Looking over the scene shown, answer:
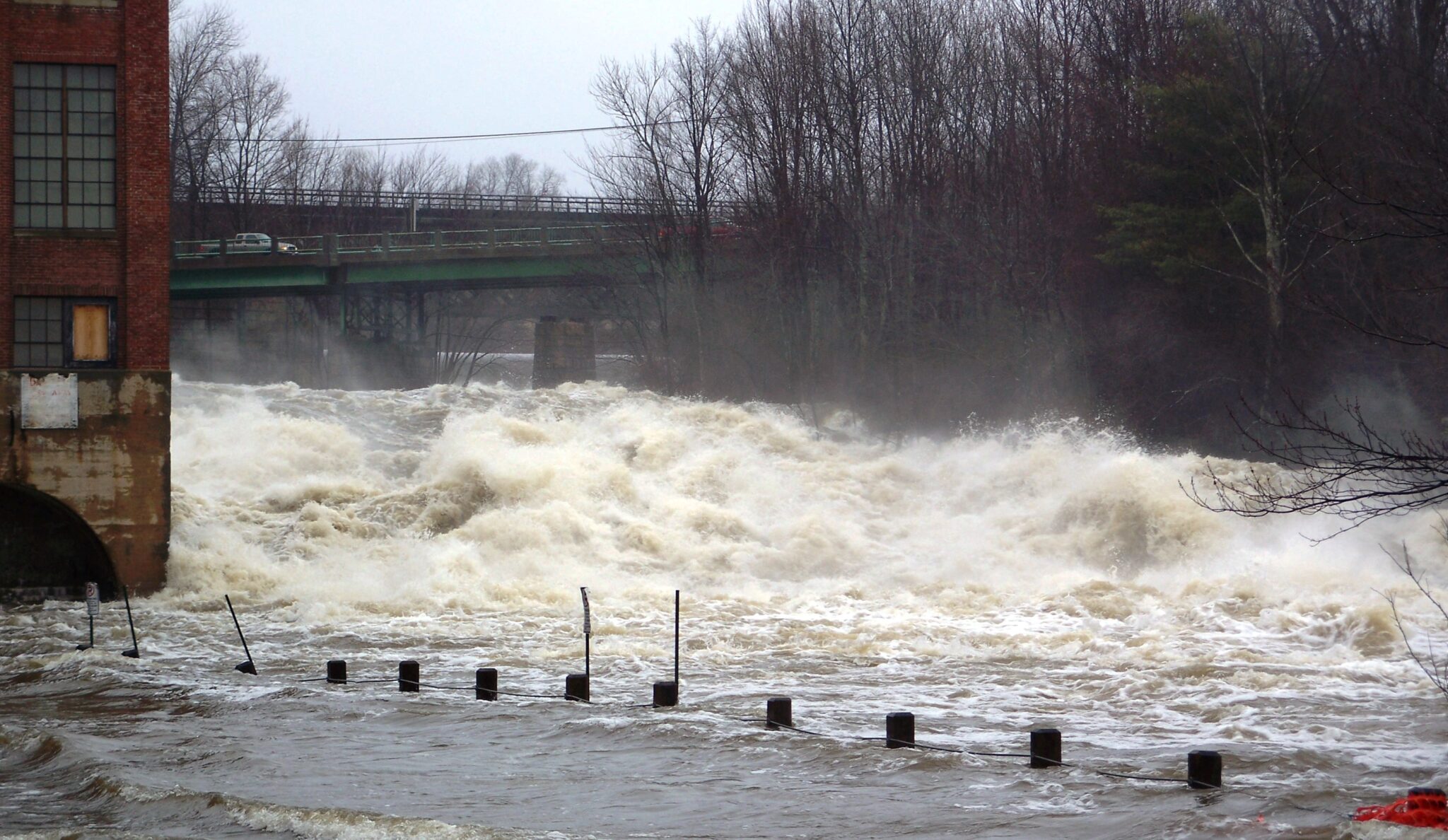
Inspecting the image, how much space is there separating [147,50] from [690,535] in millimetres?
13624

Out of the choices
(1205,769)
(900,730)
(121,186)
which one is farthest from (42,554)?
(1205,769)

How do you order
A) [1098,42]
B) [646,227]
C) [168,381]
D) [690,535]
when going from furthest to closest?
1. [646,227]
2. [1098,42]
3. [690,535]
4. [168,381]

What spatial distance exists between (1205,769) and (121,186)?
21.1 metres

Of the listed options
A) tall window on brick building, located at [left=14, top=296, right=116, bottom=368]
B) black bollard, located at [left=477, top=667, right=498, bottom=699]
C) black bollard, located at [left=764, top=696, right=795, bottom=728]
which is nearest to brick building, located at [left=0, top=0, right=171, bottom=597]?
tall window on brick building, located at [left=14, top=296, right=116, bottom=368]

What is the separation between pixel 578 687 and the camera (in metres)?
15.7

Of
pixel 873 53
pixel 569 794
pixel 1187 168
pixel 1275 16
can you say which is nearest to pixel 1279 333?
pixel 1187 168

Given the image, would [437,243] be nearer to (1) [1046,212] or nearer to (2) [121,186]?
(1) [1046,212]

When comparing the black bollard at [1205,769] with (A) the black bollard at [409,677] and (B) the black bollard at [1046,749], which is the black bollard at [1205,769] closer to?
(B) the black bollard at [1046,749]

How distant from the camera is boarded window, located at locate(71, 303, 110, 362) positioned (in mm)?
24984

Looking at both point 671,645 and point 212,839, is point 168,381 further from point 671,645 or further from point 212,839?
point 212,839

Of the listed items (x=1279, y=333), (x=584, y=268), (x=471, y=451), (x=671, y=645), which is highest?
(x=584, y=268)

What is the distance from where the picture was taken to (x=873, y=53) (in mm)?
51062

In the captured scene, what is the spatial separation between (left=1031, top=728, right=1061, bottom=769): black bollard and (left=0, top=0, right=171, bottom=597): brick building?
1761 cm

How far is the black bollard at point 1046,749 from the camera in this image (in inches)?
493
